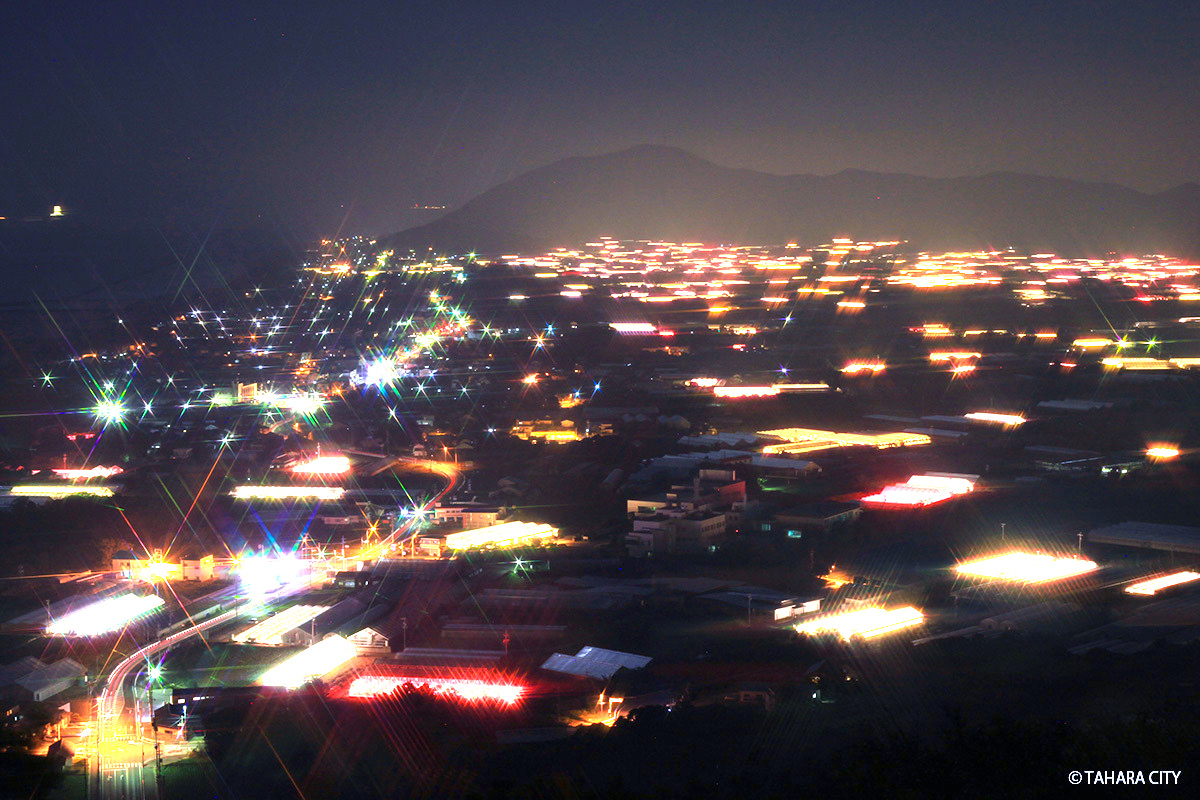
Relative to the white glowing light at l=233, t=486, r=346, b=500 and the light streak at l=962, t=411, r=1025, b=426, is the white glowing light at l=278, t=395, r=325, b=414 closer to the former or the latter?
the white glowing light at l=233, t=486, r=346, b=500

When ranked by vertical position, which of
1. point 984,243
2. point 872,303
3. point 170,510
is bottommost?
point 170,510

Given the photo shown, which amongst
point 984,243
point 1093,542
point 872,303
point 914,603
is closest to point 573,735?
point 914,603

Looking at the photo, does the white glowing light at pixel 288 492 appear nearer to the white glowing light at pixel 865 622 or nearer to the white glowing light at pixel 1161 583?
the white glowing light at pixel 865 622

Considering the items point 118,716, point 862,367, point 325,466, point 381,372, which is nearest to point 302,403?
point 381,372

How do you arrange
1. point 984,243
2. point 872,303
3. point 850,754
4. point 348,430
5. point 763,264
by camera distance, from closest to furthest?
point 850,754 → point 348,430 → point 872,303 → point 763,264 → point 984,243

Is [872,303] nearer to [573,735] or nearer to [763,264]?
[763,264]
